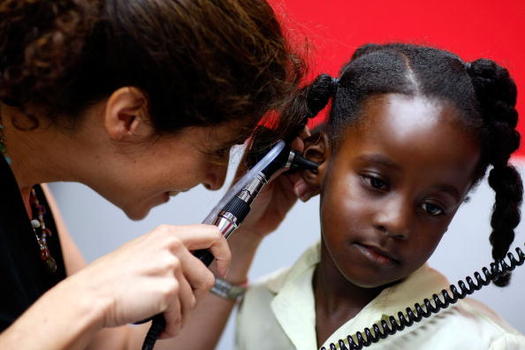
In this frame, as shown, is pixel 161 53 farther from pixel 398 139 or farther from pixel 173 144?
pixel 398 139

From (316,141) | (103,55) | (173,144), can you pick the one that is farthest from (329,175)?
(103,55)

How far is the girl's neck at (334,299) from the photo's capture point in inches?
32.4

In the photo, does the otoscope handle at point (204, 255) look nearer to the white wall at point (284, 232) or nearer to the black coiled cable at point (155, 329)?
the black coiled cable at point (155, 329)

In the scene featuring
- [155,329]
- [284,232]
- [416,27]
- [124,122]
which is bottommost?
[155,329]

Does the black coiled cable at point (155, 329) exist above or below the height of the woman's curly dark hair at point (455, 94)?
below

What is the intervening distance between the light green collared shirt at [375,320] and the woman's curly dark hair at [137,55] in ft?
1.02

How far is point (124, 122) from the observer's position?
0.69 m

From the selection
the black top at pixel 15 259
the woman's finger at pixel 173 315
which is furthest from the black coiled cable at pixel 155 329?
the black top at pixel 15 259

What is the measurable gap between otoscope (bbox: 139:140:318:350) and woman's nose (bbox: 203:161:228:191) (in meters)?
0.03

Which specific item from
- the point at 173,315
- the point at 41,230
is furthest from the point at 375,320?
the point at 41,230

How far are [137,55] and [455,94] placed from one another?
0.38 m

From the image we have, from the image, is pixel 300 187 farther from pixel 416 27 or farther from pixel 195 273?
pixel 416 27

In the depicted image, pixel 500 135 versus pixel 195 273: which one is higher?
pixel 500 135

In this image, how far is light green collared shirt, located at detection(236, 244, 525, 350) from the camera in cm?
74
